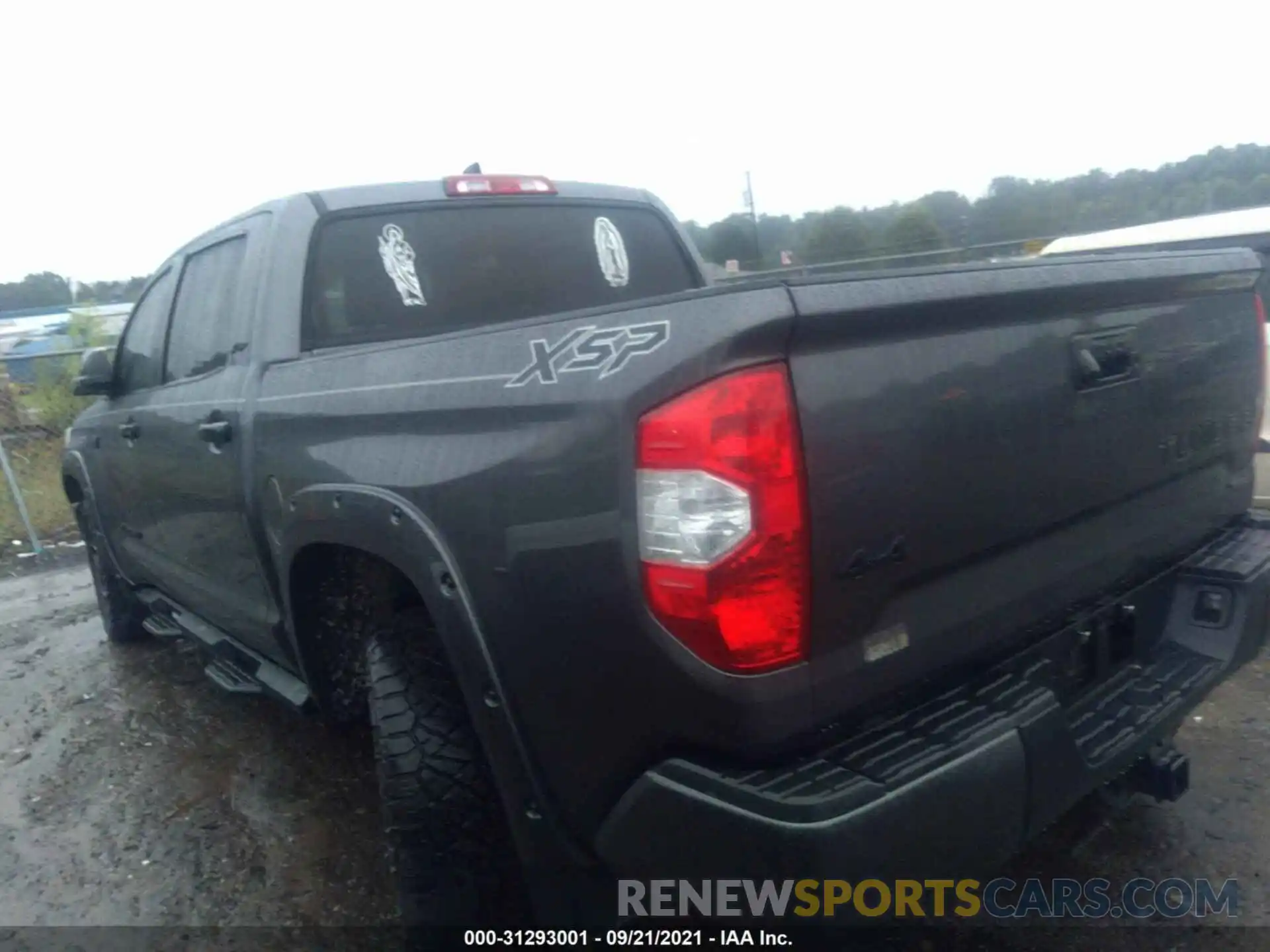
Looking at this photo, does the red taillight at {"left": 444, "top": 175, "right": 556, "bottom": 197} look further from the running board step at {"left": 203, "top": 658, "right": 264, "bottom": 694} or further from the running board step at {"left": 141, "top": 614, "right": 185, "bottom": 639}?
the running board step at {"left": 141, "top": 614, "right": 185, "bottom": 639}

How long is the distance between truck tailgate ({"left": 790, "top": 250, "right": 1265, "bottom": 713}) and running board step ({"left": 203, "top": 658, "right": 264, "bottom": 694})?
239 centimetres

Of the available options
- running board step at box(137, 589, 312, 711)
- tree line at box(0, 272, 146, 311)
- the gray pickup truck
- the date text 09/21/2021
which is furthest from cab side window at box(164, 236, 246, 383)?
tree line at box(0, 272, 146, 311)

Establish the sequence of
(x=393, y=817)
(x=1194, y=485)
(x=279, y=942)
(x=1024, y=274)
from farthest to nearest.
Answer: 1. (x=279, y=942)
2. (x=1194, y=485)
3. (x=393, y=817)
4. (x=1024, y=274)

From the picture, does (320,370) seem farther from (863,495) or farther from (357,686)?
(863,495)

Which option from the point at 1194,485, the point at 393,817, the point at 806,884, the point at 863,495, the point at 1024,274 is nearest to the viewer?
the point at 806,884

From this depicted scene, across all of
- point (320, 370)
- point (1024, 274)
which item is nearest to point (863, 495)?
point (1024, 274)

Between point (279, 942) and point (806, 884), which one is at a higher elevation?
point (806, 884)

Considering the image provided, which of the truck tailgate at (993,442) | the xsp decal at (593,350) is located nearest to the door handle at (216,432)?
the xsp decal at (593,350)

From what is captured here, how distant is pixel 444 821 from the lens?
2400 millimetres

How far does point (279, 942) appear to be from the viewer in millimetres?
2908

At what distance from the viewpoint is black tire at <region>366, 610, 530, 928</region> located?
7.89 feet

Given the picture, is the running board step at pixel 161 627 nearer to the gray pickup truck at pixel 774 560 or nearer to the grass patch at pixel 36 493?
the gray pickup truck at pixel 774 560

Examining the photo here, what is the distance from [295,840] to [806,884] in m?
2.26

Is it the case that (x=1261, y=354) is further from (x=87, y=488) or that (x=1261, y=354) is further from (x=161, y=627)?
(x=87, y=488)
